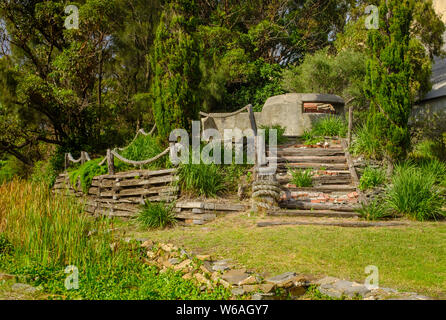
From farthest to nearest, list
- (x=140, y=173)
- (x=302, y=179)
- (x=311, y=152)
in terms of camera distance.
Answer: (x=311, y=152) → (x=140, y=173) → (x=302, y=179)

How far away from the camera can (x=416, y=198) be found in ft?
25.2

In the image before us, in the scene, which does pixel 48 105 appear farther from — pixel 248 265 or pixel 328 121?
pixel 248 265

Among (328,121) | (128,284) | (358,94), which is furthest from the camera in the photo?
(358,94)

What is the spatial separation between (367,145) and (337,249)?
5.93m

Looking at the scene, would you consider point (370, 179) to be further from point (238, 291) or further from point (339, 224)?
point (238, 291)

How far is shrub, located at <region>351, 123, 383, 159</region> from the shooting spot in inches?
402

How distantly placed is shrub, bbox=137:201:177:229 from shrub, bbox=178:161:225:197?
873mm

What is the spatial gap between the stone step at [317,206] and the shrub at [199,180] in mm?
1747

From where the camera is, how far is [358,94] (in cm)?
1709

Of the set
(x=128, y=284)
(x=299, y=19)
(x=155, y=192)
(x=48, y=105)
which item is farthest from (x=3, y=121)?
(x=299, y=19)

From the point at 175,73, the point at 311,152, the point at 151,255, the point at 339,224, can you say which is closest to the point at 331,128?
the point at 311,152

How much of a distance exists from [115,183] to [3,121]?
6.59 m

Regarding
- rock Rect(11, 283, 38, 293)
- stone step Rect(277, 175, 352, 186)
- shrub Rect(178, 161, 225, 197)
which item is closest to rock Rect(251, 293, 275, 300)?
rock Rect(11, 283, 38, 293)

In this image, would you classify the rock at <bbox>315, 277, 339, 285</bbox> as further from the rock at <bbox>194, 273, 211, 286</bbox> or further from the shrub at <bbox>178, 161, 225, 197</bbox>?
the shrub at <bbox>178, 161, 225, 197</bbox>
